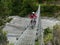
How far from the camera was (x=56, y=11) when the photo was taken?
68.1 feet

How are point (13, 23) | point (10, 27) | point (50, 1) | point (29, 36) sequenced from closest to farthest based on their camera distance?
point (29, 36), point (10, 27), point (13, 23), point (50, 1)

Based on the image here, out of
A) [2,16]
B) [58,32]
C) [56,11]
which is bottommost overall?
[56,11]

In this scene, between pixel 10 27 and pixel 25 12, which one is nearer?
pixel 10 27

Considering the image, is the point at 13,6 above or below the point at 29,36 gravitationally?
below

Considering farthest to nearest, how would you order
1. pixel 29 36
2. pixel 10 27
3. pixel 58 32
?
pixel 10 27 < pixel 58 32 < pixel 29 36

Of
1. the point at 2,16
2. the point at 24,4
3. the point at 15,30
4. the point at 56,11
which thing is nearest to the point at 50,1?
the point at 56,11

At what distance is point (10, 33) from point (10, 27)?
1.48m

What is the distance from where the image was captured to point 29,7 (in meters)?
20.2

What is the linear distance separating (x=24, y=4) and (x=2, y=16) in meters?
13.2

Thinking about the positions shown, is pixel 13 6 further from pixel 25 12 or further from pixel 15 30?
pixel 15 30

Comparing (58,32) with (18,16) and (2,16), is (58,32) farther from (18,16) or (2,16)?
(18,16)

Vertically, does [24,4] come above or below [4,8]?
below

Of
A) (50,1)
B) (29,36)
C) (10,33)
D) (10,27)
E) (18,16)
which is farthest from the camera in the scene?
(50,1)

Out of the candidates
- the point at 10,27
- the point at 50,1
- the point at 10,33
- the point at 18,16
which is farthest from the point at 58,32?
the point at 50,1
